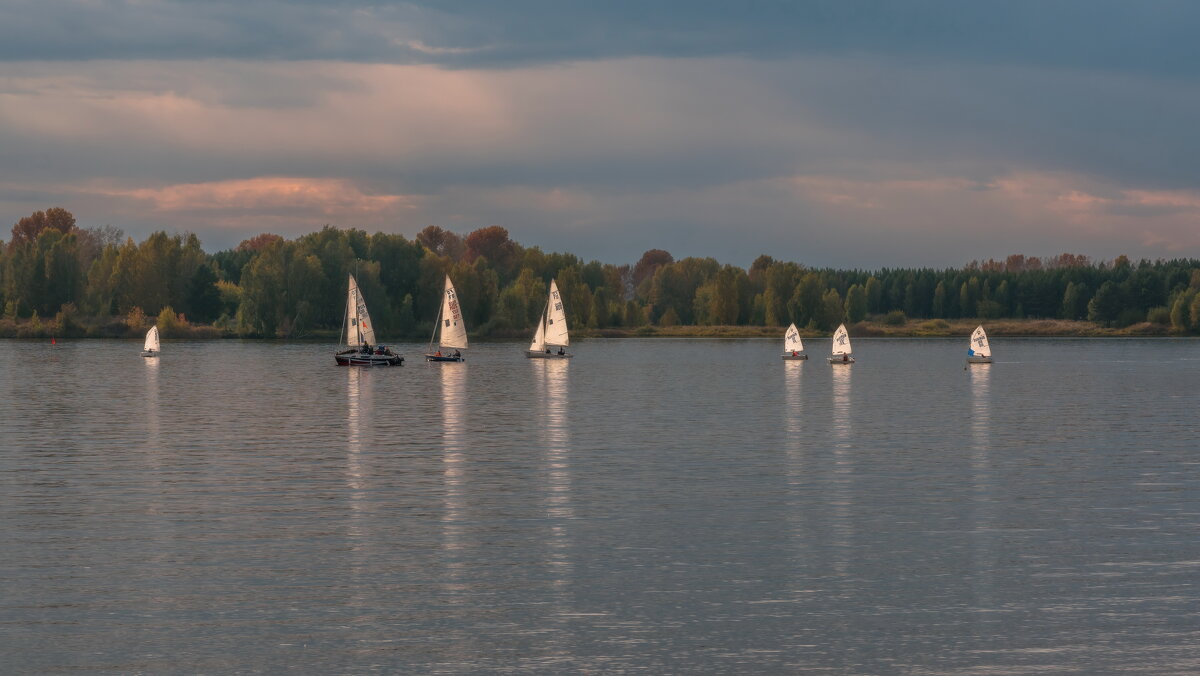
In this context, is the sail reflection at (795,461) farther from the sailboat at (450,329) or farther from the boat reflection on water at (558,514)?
the sailboat at (450,329)

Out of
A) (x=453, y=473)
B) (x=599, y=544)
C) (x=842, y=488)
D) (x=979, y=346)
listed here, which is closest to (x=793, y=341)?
(x=979, y=346)

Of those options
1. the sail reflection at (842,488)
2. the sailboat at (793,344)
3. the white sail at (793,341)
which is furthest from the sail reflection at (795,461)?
the white sail at (793,341)

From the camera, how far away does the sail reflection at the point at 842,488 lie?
27862mm

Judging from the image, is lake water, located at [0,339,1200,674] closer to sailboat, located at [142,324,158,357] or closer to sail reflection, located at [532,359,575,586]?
sail reflection, located at [532,359,575,586]

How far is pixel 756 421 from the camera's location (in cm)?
6862

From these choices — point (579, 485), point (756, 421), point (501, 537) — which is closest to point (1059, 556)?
point (501, 537)

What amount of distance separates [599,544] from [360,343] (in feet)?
397

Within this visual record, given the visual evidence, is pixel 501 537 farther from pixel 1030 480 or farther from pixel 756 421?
pixel 756 421

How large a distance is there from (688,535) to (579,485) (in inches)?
416

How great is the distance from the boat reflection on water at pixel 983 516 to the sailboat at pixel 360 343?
268ft

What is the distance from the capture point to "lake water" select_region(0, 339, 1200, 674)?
19.7m

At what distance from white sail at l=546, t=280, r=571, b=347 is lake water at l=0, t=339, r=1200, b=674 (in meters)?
102

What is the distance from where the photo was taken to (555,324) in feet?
574

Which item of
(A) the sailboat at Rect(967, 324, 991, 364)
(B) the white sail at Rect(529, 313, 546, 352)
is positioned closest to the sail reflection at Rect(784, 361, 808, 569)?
(A) the sailboat at Rect(967, 324, 991, 364)
